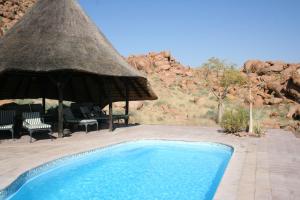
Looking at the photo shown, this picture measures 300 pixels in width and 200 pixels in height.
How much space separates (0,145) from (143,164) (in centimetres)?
409

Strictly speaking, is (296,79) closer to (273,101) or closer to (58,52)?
(273,101)

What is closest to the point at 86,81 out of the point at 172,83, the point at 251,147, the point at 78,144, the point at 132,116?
the point at 132,116

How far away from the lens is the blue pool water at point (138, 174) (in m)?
6.26

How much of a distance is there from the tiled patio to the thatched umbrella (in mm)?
1577

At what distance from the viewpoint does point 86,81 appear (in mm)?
16031

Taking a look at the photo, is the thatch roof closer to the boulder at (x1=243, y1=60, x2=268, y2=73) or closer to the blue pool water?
the blue pool water

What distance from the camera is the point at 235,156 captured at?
799 centimetres

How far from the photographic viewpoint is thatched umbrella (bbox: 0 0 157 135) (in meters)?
10.3

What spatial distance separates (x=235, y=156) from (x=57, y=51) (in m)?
6.44

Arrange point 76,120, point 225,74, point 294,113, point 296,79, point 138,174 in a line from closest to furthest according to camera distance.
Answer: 1. point 138,174
2. point 76,120
3. point 225,74
4. point 294,113
5. point 296,79

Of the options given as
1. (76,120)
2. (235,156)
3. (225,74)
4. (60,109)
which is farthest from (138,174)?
(225,74)

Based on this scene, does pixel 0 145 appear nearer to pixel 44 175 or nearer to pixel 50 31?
pixel 44 175

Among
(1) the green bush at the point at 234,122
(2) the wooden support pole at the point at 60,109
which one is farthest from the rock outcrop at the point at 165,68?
(2) the wooden support pole at the point at 60,109

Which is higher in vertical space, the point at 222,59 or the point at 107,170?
the point at 222,59
